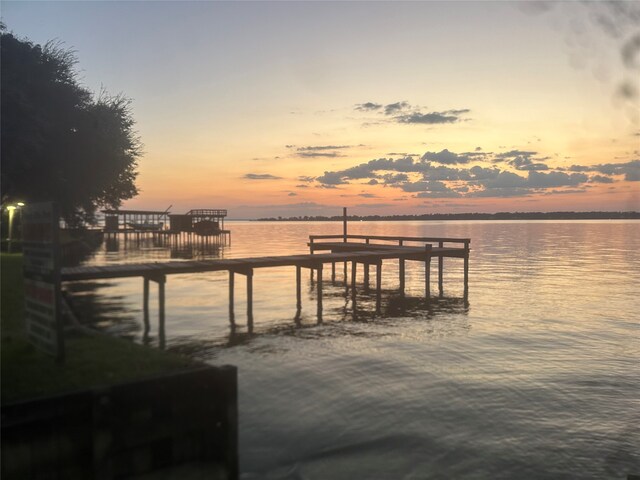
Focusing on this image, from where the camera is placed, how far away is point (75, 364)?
9008 millimetres

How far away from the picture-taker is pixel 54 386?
312 inches

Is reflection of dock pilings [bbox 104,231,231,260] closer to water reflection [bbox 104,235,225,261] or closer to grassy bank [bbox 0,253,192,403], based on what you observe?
water reflection [bbox 104,235,225,261]

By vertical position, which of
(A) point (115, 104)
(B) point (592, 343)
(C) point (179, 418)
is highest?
(A) point (115, 104)

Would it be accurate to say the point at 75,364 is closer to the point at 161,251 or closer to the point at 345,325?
the point at 345,325

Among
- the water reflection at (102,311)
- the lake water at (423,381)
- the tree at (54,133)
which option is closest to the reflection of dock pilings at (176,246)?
the tree at (54,133)

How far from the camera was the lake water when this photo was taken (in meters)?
9.34

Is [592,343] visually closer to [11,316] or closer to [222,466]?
[222,466]

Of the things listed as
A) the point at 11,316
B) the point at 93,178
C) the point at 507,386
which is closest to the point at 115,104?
the point at 93,178

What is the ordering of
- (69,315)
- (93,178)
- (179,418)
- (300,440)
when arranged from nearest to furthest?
(179,418) → (300,440) → (69,315) → (93,178)

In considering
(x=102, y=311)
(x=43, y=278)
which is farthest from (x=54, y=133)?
(x=43, y=278)

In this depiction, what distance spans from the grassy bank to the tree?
72.4ft

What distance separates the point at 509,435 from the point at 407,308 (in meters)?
15.0

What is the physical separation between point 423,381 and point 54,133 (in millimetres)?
29294

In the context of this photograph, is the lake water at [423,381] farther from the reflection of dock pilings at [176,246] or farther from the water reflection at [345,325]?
the reflection of dock pilings at [176,246]
